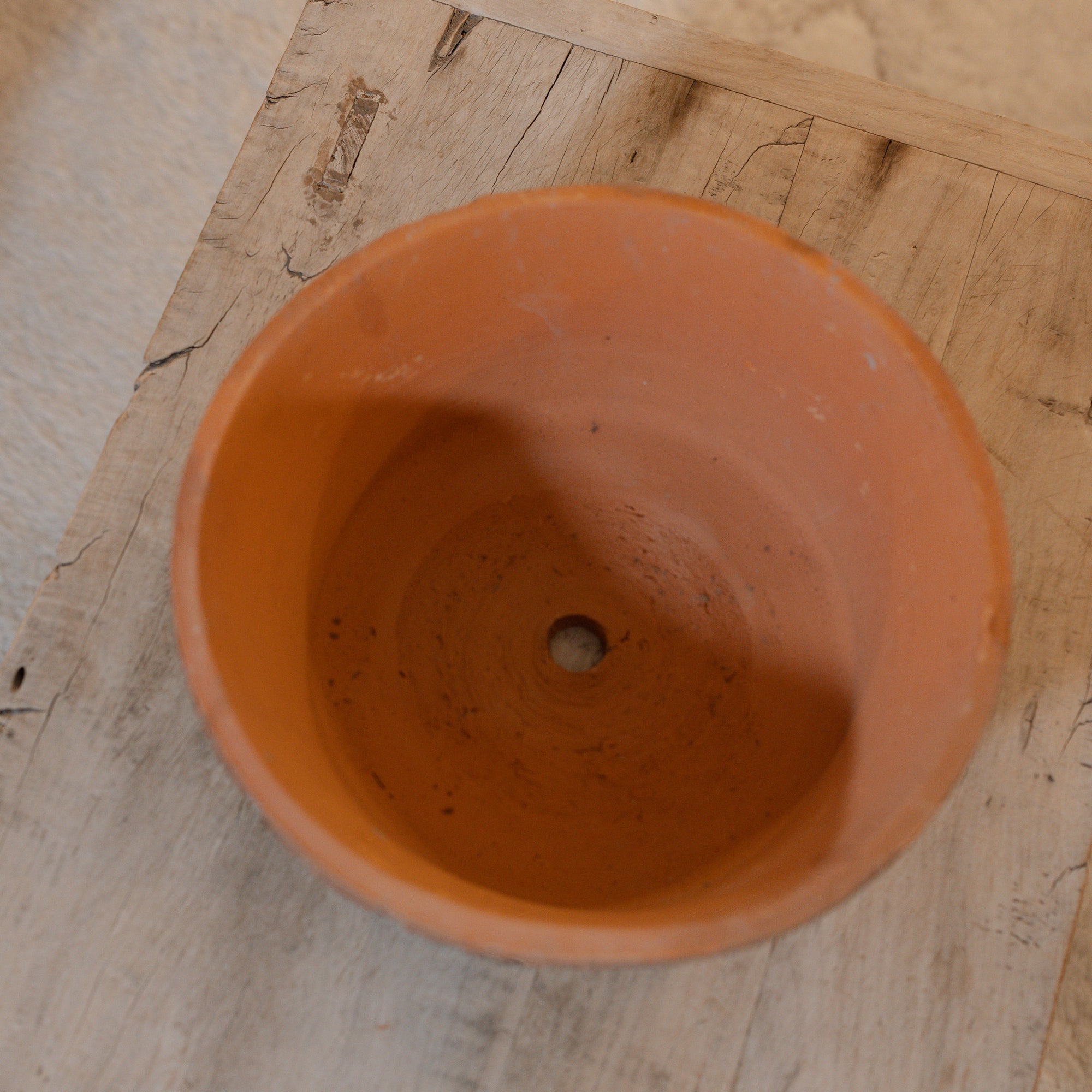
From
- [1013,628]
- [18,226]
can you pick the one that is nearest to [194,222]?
[18,226]

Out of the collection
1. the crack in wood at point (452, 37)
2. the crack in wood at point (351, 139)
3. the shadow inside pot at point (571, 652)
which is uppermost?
the crack in wood at point (452, 37)

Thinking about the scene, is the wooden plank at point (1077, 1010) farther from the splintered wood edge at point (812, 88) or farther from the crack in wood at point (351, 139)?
the crack in wood at point (351, 139)

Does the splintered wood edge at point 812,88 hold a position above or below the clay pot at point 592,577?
above

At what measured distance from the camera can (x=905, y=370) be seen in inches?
30.4

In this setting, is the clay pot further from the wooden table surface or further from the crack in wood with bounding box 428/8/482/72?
the crack in wood with bounding box 428/8/482/72

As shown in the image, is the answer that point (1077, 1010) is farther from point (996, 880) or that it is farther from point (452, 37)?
point (452, 37)

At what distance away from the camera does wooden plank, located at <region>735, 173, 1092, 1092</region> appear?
0.91 meters

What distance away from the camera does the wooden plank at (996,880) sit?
91 centimetres

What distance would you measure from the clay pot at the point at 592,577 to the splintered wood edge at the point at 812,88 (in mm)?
436

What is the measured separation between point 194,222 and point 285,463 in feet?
3.11

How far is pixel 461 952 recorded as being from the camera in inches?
36.7

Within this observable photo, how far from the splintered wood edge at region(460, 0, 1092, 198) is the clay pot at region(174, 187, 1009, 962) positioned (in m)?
0.44

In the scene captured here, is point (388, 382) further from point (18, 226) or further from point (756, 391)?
point (18, 226)

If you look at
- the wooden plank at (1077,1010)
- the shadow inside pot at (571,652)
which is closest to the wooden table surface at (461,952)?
the wooden plank at (1077,1010)
